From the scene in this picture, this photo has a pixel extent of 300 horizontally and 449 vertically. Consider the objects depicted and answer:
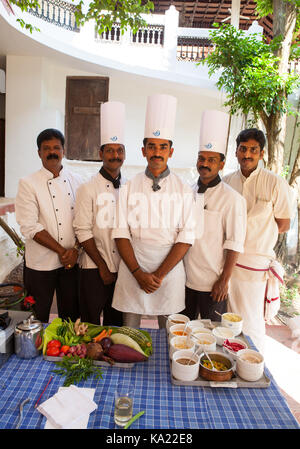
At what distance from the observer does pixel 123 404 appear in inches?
46.5

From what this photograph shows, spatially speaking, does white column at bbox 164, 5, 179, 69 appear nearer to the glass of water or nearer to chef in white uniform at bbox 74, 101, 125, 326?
chef in white uniform at bbox 74, 101, 125, 326

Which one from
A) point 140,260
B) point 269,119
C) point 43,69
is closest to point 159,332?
point 140,260

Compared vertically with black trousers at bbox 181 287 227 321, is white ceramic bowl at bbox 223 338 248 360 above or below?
above

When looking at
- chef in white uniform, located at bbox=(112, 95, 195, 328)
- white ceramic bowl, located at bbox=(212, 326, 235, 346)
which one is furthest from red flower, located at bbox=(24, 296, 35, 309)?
white ceramic bowl, located at bbox=(212, 326, 235, 346)

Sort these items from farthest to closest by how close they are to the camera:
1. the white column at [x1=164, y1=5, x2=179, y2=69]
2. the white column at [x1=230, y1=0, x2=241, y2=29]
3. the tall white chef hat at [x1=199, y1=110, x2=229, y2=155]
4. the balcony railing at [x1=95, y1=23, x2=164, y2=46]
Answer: the white column at [x1=164, y1=5, x2=179, y2=69]
the balcony railing at [x1=95, y1=23, x2=164, y2=46]
the white column at [x1=230, y1=0, x2=241, y2=29]
the tall white chef hat at [x1=199, y1=110, x2=229, y2=155]

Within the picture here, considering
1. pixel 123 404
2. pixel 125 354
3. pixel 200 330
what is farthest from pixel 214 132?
pixel 123 404

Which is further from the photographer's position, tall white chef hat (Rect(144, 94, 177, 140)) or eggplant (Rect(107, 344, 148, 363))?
tall white chef hat (Rect(144, 94, 177, 140))

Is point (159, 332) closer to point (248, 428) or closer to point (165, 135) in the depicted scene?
point (248, 428)

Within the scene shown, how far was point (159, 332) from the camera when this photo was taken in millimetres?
1779

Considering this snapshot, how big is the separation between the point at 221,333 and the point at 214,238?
0.71 m

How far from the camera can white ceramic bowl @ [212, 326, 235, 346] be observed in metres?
1.62

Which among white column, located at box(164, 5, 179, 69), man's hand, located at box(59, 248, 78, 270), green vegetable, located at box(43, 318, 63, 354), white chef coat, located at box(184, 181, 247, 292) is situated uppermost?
white column, located at box(164, 5, 179, 69)

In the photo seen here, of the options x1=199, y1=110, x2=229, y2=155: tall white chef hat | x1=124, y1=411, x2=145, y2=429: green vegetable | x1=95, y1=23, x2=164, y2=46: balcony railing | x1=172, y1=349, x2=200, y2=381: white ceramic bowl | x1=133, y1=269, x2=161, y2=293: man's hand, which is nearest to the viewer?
x1=124, y1=411, x2=145, y2=429: green vegetable

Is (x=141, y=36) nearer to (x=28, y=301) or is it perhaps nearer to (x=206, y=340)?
(x=28, y=301)
